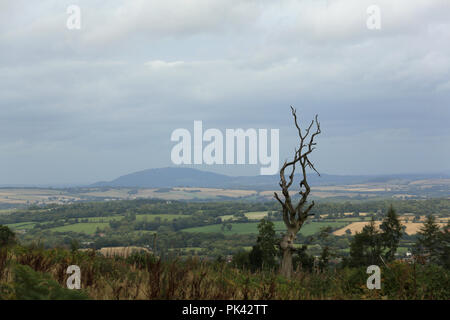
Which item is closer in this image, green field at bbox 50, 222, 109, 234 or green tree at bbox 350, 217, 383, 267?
green tree at bbox 350, 217, 383, 267

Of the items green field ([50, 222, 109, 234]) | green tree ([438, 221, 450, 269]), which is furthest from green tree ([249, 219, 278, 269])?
green field ([50, 222, 109, 234])

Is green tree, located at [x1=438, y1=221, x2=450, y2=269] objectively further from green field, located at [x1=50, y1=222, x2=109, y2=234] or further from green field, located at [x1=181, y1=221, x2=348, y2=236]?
green field, located at [x1=50, y1=222, x2=109, y2=234]

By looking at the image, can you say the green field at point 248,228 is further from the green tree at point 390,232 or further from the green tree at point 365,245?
the green tree at point 365,245

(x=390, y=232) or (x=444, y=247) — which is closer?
(x=444, y=247)

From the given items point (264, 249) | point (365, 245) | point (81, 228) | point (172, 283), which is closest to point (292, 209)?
point (172, 283)

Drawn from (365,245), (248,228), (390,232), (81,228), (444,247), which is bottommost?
(248,228)

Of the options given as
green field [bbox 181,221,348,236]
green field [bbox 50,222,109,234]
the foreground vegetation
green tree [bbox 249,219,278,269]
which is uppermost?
the foreground vegetation

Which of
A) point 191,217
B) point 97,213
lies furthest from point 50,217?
point 191,217

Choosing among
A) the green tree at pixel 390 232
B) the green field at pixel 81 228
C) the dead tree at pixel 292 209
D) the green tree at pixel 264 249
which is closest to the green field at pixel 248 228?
the green field at pixel 81 228

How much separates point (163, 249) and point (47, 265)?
11.0 ft

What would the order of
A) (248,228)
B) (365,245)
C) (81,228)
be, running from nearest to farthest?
(365,245) < (81,228) < (248,228)

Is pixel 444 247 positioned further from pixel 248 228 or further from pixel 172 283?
pixel 248 228

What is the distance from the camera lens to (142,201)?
190 metres
